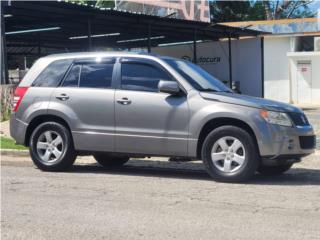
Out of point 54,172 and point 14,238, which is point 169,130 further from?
point 14,238

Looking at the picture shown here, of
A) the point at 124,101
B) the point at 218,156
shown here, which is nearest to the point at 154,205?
the point at 218,156

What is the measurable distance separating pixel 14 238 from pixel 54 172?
404cm

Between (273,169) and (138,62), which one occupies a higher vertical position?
(138,62)

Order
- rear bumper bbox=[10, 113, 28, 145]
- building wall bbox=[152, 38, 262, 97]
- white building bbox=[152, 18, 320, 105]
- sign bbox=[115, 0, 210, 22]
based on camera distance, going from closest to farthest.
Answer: rear bumper bbox=[10, 113, 28, 145]
sign bbox=[115, 0, 210, 22]
white building bbox=[152, 18, 320, 105]
building wall bbox=[152, 38, 262, 97]

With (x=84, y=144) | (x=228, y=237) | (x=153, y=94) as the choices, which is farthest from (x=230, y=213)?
(x=84, y=144)

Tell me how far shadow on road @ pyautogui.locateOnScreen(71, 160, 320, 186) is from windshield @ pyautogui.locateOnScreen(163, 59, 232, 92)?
1.42 m

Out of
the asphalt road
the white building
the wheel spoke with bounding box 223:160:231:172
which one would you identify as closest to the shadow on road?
the asphalt road

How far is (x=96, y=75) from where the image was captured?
9.66 meters

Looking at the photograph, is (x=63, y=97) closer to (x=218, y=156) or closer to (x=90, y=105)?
(x=90, y=105)

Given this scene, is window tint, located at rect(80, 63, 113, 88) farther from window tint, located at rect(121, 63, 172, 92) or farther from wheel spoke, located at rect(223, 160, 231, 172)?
wheel spoke, located at rect(223, 160, 231, 172)

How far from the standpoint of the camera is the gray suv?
855 cm

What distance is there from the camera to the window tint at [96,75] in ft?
31.4

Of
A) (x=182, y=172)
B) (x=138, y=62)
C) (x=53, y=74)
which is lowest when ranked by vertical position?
(x=182, y=172)

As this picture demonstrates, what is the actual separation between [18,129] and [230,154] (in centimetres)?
370
